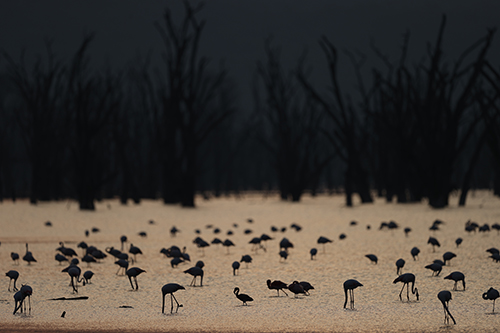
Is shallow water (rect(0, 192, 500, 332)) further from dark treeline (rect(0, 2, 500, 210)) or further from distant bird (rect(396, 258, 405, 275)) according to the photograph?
dark treeline (rect(0, 2, 500, 210))

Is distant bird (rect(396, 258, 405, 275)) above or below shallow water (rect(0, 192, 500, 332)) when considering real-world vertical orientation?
above

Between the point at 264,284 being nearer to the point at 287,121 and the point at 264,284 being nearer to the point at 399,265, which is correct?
the point at 399,265

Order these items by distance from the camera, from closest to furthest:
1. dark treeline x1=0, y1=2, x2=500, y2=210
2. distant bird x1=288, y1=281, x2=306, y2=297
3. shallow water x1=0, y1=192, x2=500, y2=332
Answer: shallow water x1=0, y1=192, x2=500, y2=332
distant bird x1=288, y1=281, x2=306, y2=297
dark treeline x1=0, y1=2, x2=500, y2=210

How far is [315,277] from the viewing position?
930cm

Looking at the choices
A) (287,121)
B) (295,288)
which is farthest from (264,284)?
(287,121)

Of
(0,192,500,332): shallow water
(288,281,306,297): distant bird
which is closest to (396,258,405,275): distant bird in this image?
(0,192,500,332): shallow water

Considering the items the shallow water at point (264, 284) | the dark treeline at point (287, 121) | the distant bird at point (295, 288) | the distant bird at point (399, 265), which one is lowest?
the shallow water at point (264, 284)

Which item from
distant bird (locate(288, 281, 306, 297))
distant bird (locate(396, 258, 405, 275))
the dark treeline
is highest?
the dark treeline

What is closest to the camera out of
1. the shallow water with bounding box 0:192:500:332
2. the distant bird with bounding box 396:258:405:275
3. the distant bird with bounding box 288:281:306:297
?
the shallow water with bounding box 0:192:500:332

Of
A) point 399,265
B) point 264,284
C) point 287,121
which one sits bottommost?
point 264,284

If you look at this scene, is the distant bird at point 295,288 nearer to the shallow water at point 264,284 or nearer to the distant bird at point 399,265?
the shallow water at point 264,284

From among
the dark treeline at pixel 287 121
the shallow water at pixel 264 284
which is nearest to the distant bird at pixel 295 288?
the shallow water at pixel 264 284

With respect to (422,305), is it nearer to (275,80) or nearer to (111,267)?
(111,267)

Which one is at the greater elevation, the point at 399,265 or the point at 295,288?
the point at 399,265
